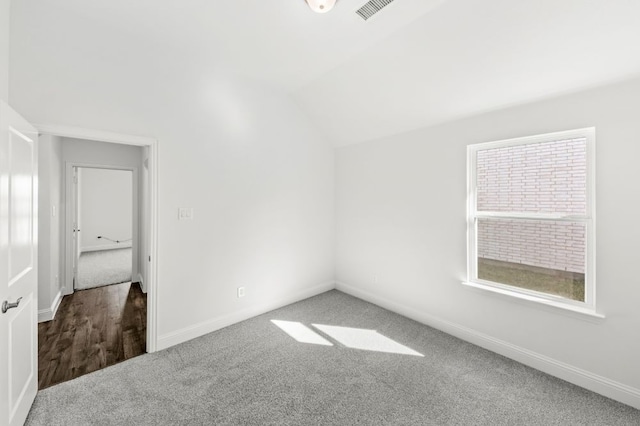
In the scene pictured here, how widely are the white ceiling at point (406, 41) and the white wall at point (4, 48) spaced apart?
0.18 metres

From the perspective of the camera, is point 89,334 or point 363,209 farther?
point 363,209

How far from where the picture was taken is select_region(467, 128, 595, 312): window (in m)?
2.30

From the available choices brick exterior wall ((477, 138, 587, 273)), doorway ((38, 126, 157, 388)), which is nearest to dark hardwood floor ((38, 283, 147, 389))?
doorway ((38, 126, 157, 388))

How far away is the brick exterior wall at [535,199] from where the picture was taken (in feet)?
7.69

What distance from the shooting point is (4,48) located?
188cm

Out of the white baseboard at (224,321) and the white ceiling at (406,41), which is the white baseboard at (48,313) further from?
the white ceiling at (406,41)

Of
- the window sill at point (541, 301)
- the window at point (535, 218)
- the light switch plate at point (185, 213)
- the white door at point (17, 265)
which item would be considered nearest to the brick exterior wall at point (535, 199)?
the window at point (535, 218)

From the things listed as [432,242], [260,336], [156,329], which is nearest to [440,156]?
[432,242]

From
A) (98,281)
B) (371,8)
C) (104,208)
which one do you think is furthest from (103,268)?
(371,8)

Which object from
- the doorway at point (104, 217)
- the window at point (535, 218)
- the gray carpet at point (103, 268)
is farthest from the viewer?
the doorway at point (104, 217)

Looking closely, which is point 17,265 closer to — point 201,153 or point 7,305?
point 7,305

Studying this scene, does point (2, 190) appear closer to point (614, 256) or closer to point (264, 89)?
point (264, 89)

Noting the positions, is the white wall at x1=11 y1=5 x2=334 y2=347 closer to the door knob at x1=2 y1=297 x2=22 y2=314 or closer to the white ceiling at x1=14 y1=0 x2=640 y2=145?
the white ceiling at x1=14 y1=0 x2=640 y2=145

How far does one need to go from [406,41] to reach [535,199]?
193cm
